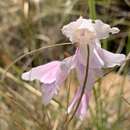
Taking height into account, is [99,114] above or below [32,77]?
below

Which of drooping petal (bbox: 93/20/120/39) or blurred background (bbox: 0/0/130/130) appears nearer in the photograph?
drooping petal (bbox: 93/20/120/39)

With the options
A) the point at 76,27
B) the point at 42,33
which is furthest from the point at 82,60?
the point at 42,33

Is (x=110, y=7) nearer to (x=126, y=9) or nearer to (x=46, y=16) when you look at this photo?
(x=126, y=9)

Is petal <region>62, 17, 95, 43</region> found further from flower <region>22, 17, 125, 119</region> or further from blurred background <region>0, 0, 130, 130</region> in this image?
blurred background <region>0, 0, 130, 130</region>

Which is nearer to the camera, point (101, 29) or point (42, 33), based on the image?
point (101, 29)

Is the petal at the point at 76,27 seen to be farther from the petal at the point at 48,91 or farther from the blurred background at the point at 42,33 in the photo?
the blurred background at the point at 42,33

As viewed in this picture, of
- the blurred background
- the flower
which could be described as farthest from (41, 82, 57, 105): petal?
the blurred background

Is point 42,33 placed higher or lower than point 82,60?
lower

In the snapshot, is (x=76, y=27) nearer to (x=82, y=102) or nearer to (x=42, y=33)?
(x=82, y=102)

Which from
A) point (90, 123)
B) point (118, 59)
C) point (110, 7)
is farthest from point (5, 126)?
point (118, 59)
